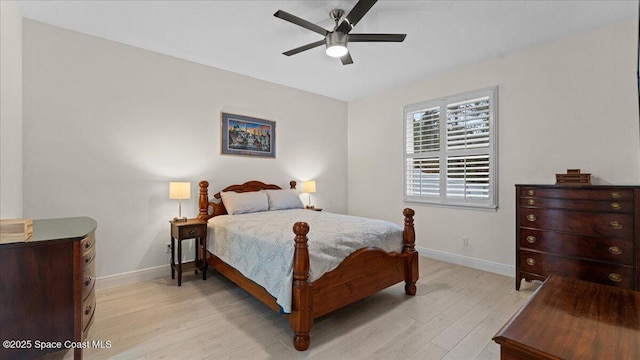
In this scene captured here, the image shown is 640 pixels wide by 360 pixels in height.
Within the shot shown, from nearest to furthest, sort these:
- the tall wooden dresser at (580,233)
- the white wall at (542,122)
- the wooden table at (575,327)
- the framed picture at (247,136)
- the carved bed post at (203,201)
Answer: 1. the wooden table at (575,327)
2. the tall wooden dresser at (580,233)
3. the white wall at (542,122)
4. the carved bed post at (203,201)
5. the framed picture at (247,136)

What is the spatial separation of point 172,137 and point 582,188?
4.37 metres

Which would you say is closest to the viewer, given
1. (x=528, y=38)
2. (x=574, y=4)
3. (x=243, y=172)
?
(x=574, y=4)

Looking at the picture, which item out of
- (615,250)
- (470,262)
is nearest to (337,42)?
(615,250)

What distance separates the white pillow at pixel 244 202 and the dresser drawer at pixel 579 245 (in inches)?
120

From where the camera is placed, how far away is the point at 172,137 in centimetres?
350

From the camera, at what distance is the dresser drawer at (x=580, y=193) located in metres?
2.36

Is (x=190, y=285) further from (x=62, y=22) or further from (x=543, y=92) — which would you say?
(x=543, y=92)

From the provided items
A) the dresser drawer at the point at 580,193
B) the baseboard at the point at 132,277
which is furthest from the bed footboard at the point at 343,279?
the baseboard at the point at 132,277

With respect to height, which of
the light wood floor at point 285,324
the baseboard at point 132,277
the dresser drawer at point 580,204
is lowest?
the light wood floor at point 285,324

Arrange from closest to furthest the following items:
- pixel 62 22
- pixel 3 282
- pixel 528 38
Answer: pixel 3 282 → pixel 62 22 → pixel 528 38

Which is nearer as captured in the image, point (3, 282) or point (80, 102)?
point (3, 282)

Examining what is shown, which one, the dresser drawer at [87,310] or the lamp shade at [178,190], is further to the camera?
the lamp shade at [178,190]

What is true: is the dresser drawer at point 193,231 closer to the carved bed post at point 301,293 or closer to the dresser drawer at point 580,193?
the carved bed post at point 301,293

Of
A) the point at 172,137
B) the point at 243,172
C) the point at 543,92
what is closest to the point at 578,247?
the point at 543,92
